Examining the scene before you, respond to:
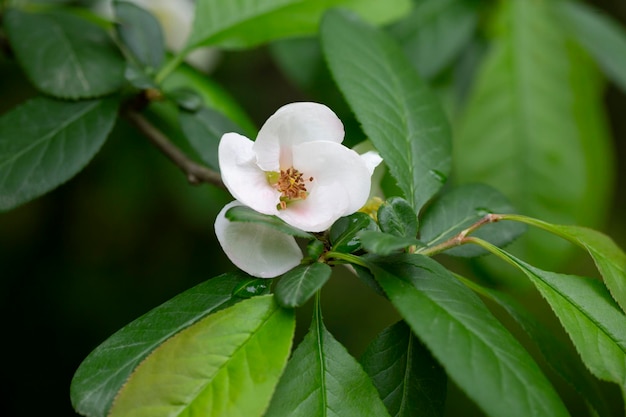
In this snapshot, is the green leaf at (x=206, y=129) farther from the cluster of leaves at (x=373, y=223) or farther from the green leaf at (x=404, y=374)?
the green leaf at (x=404, y=374)

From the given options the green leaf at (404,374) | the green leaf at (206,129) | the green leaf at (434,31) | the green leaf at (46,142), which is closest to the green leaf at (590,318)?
the green leaf at (404,374)

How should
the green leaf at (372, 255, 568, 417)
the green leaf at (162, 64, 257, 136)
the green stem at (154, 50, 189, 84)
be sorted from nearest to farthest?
the green leaf at (372, 255, 568, 417) < the green stem at (154, 50, 189, 84) < the green leaf at (162, 64, 257, 136)

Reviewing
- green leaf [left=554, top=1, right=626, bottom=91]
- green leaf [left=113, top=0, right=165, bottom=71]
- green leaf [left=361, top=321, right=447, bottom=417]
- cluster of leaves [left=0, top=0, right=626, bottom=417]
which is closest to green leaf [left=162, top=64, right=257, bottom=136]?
cluster of leaves [left=0, top=0, right=626, bottom=417]

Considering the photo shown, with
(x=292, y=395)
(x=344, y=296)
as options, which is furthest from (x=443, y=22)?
(x=344, y=296)

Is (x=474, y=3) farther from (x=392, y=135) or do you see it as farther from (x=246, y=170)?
(x=246, y=170)

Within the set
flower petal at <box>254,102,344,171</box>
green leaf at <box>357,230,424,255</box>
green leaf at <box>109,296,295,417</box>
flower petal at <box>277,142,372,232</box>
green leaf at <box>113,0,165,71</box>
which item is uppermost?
green leaf at <box>113,0,165,71</box>

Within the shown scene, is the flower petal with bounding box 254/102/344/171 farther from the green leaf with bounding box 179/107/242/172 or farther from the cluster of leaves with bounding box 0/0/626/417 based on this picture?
the green leaf with bounding box 179/107/242/172
